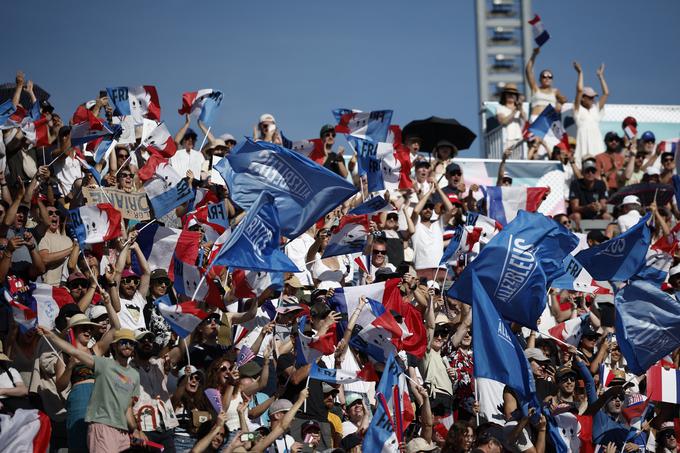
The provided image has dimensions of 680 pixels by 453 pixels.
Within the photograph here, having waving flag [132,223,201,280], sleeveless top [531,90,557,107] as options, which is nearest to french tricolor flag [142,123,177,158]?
waving flag [132,223,201,280]

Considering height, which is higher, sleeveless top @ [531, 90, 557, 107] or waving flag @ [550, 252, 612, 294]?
sleeveless top @ [531, 90, 557, 107]

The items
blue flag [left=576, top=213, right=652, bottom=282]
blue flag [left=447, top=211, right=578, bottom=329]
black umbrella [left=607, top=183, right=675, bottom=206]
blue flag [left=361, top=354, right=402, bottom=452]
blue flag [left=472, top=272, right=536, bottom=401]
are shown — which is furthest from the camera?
black umbrella [left=607, top=183, right=675, bottom=206]

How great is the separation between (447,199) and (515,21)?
36.9 meters

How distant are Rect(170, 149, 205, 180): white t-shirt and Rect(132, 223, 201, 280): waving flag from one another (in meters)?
3.43

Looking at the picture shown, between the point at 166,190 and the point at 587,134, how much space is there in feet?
32.1

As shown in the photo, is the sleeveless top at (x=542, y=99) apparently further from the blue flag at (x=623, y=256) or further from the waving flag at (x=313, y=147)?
the blue flag at (x=623, y=256)

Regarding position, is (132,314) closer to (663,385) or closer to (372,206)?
(372,206)

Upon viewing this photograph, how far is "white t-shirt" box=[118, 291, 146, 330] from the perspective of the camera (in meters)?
13.6

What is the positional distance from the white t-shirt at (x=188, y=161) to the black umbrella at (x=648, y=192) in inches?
261

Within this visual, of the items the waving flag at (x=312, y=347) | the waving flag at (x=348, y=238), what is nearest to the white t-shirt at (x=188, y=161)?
the waving flag at (x=348, y=238)

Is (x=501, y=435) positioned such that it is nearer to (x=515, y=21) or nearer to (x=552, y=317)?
(x=552, y=317)

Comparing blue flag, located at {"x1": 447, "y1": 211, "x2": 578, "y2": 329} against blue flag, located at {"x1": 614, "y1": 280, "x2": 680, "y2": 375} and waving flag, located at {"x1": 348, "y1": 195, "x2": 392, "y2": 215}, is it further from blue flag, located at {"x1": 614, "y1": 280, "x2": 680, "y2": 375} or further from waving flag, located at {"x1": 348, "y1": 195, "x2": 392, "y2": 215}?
waving flag, located at {"x1": 348, "y1": 195, "x2": 392, "y2": 215}

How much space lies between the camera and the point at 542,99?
922 inches

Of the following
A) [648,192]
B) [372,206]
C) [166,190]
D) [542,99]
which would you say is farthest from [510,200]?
[166,190]
